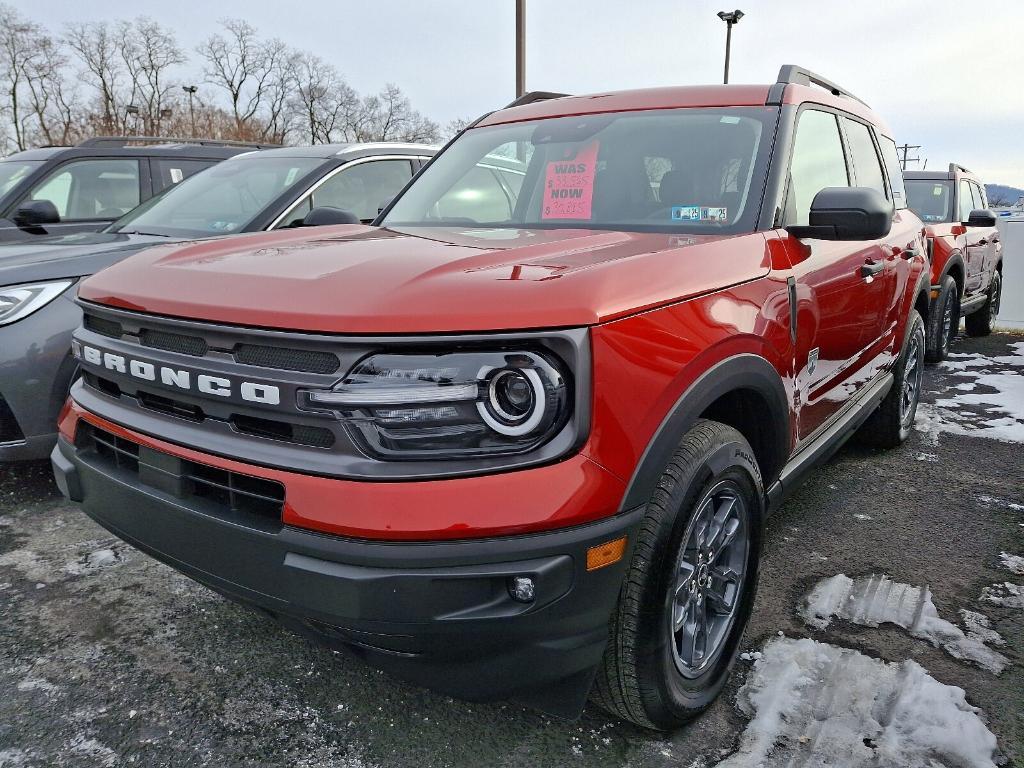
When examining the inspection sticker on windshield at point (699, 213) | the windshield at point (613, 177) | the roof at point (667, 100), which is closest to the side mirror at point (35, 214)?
the windshield at point (613, 177)

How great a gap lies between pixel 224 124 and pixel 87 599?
164 ft

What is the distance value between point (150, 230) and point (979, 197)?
9.24 meters

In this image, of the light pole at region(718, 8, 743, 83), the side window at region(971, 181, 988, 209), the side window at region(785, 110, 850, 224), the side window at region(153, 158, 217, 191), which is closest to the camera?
the side window at region(785, 110, 850, 224)

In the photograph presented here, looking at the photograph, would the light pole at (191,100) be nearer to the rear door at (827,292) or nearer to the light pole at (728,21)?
the light pole at (728,21)

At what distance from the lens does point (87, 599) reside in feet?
9.29

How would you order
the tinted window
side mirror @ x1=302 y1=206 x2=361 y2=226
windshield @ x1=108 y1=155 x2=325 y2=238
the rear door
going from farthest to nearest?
the tinted window → windshield @ x1=108 y1=155 x2=325 y2=238 → side mirror @ x1=302 y1=206 x2=361 y2=226 → the rear door

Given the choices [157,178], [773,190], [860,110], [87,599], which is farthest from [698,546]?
[157,178]

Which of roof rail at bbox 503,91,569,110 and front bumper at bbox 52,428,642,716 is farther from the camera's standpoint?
roof rail at bbox 503,91,569,110

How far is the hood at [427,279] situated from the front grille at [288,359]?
57 millimetres

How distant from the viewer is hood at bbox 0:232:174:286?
3.42 m

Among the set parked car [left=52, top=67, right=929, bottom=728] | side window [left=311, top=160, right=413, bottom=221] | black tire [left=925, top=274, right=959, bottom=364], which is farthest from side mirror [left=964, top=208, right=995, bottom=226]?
parked car [left=52, top=67, right=929, bottom=728]

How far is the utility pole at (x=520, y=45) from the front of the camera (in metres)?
13.1

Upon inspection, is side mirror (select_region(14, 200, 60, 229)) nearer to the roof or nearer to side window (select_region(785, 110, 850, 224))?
the roof

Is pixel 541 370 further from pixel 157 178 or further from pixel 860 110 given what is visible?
pixel 157 178
